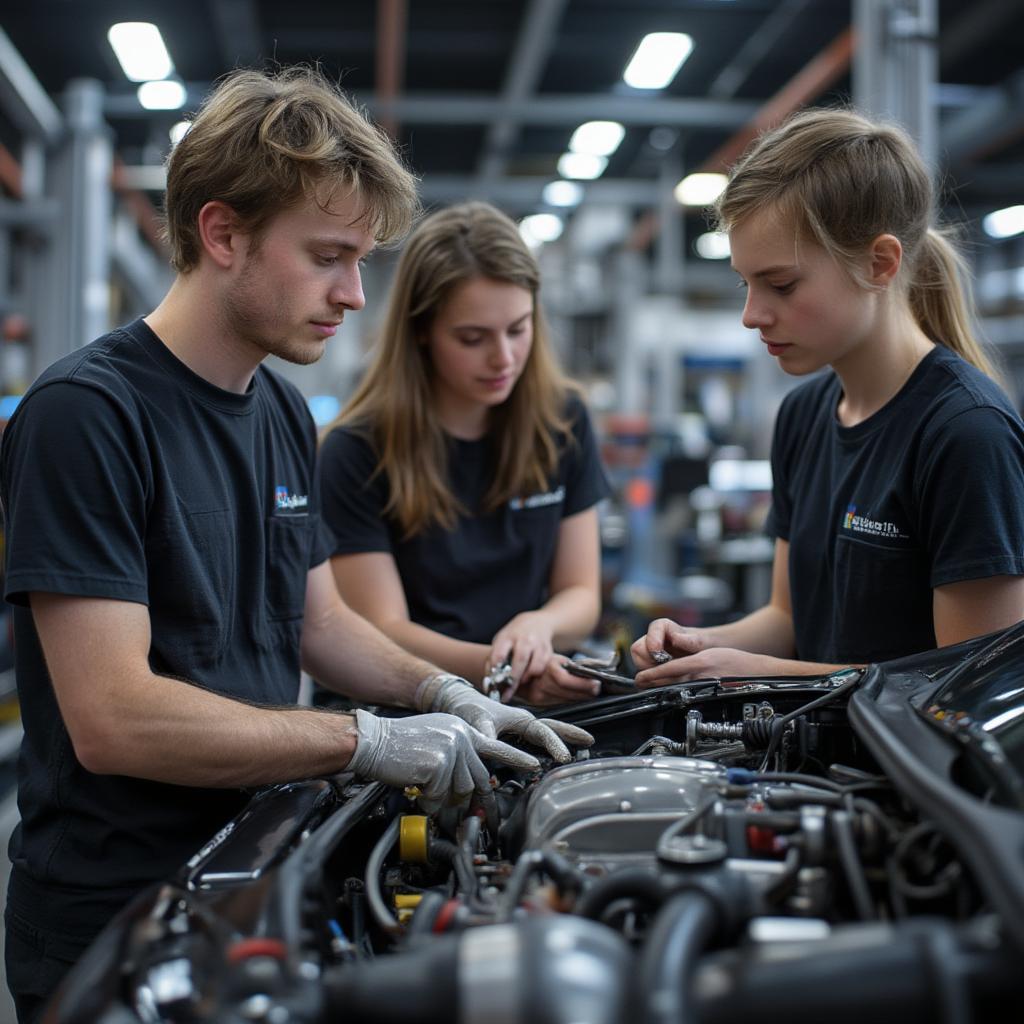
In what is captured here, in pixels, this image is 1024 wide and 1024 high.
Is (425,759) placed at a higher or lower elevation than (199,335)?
lower

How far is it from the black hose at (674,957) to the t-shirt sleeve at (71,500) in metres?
0.84

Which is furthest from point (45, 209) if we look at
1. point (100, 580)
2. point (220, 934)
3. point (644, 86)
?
point (220, 934)

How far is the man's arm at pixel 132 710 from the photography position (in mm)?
1324

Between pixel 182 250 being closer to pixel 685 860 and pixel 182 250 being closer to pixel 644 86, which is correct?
pixel 685 860

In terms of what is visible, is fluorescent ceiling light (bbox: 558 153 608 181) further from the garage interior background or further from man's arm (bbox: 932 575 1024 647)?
man's arm (bbox: 932 575 1024 647)

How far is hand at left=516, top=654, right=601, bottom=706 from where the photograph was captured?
1903 mm

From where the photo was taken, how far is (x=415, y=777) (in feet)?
4.66

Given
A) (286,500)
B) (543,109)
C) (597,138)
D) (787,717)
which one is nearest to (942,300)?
(787,717)

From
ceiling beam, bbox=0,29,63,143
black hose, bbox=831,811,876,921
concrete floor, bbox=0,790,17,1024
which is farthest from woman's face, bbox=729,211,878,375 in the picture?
ceiling beam, bbox=0,29,63,143

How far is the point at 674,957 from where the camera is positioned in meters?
0.77

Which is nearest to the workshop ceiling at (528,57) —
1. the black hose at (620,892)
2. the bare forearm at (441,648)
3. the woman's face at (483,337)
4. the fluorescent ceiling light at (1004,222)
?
the fluorescent ceiling light at (1004,222)

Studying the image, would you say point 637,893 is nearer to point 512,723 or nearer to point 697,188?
point 512,723

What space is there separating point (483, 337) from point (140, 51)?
21.1 feet

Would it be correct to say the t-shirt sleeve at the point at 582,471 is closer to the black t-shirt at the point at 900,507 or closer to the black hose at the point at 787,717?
the black t-shirt at the point at 900,507
